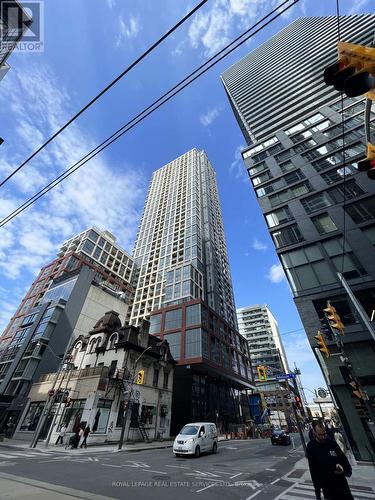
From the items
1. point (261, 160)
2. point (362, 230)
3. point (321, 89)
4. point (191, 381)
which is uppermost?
point (321, 89)

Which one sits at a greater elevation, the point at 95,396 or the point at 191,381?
the point at 191,381

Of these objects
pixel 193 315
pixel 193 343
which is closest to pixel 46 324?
pixel 193 343

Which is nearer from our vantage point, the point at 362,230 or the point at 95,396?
the point at 362,230

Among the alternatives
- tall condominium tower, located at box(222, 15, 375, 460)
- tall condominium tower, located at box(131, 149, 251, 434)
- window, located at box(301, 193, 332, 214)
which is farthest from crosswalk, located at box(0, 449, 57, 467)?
tall condominium tower, located at box(131, 149, 251, 434)

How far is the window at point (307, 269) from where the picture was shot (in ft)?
70.0

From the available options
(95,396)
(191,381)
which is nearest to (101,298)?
(191,381)

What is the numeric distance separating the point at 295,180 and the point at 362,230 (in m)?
10.6

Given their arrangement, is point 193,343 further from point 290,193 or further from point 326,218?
point 326,218

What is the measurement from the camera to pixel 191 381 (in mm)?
43812

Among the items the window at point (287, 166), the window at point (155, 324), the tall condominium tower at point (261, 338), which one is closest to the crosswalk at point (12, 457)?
the window at point (287, 166)

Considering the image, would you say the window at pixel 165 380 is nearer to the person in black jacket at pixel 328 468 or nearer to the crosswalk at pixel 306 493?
the crosswalk at pixel 306 493

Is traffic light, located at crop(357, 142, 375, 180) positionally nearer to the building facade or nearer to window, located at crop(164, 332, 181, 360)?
the building facade

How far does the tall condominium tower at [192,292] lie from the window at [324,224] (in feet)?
105

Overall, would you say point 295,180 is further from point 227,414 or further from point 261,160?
point 227,414
